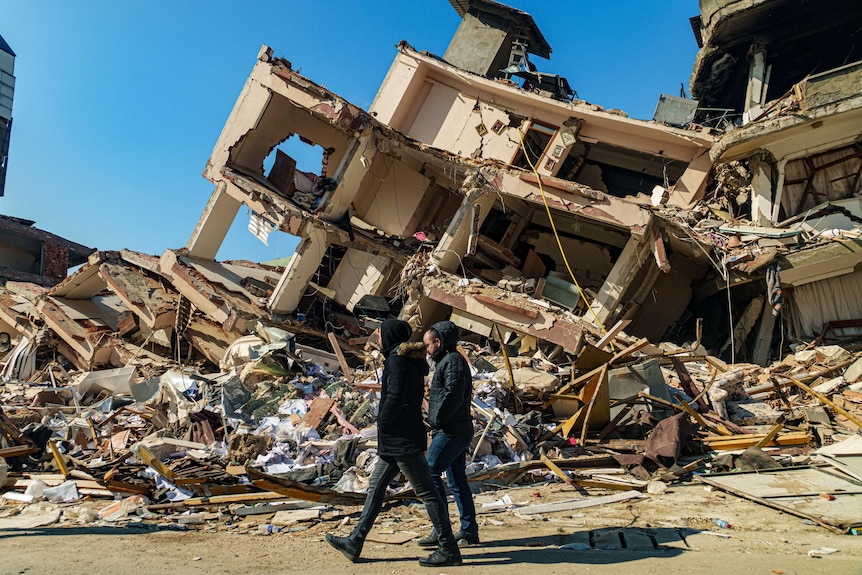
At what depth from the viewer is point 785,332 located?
12.6m

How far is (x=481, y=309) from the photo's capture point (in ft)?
40.8

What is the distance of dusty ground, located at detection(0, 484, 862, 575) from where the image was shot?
3.76 meters

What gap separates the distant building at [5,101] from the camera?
3066 centimetres

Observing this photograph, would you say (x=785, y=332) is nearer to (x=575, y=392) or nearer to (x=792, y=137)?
(x=792, y=137)

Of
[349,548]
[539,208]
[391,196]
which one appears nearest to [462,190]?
[539,208]

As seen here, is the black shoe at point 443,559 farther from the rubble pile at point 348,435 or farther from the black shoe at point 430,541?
the rubble pile at point 348,435

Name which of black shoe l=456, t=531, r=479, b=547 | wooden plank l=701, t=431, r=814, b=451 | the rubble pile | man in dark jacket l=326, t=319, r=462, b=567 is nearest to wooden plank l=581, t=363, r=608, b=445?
the rubble pile

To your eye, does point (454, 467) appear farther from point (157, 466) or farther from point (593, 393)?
point (593, 393)

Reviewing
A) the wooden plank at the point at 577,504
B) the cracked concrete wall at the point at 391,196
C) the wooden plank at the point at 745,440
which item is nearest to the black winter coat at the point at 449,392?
the wooden plank at the point at 577,504

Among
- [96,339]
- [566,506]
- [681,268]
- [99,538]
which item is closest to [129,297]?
[96,339]

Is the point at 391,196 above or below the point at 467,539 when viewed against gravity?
above

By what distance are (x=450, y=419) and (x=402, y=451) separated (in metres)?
0.48

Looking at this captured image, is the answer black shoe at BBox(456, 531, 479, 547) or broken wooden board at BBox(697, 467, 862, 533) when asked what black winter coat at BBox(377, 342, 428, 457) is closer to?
black shoe at BBox(456, 531, 479, 547)

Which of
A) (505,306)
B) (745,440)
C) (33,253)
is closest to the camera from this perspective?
(745,440)
